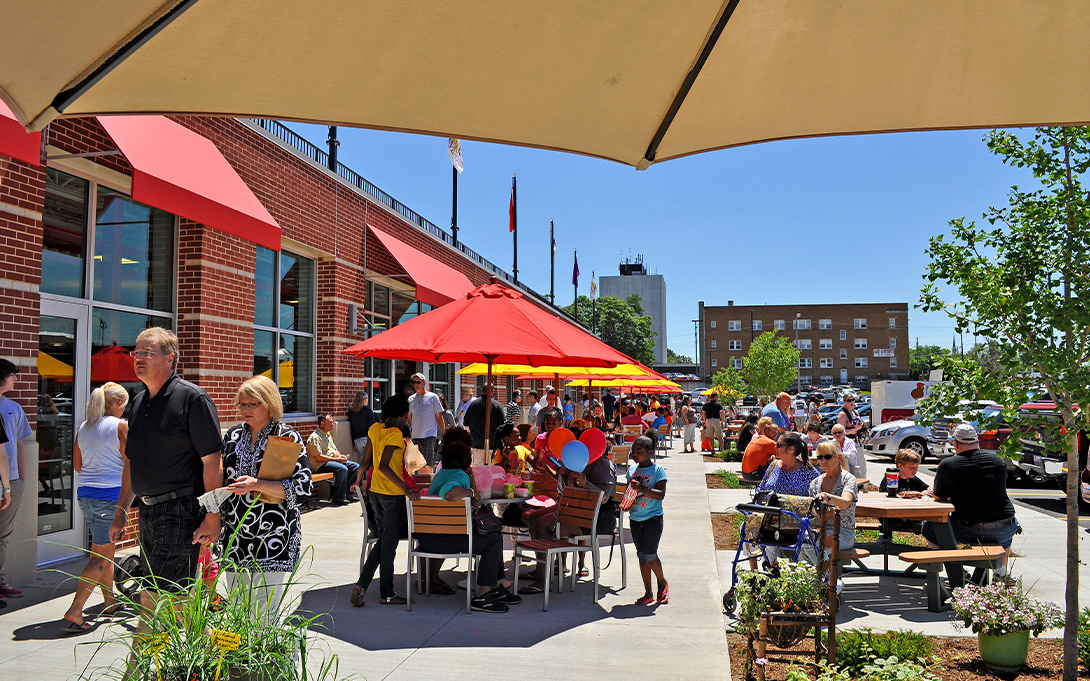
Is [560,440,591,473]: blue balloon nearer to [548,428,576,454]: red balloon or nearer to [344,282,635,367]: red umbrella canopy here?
[344,282,635,367]: red umbrella canopy

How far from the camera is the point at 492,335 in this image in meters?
6.61

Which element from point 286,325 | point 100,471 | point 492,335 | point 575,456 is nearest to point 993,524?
point 575,456

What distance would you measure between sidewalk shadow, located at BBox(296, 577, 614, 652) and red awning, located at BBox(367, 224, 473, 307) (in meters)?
7.40

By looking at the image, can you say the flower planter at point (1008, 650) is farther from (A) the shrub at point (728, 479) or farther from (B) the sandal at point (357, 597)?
(A) the shrub at point (728, 479)

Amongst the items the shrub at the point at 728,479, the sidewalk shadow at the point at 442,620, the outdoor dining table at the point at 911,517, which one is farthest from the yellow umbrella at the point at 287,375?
the outdoor dining table at the point at 911,517

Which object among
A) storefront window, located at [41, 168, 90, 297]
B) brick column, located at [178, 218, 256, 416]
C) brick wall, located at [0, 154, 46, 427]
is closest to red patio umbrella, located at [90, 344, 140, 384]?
storefront window, located at [41, 168, 90, 297]

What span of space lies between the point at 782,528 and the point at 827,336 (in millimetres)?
89733

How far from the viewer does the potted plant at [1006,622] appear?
483cm

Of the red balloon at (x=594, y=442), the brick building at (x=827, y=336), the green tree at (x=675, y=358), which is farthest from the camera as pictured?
the green tree at (x=675, y=358)

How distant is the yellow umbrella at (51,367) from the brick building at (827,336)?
8270 cm

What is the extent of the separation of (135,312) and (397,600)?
470 cm

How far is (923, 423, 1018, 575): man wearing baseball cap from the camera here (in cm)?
684

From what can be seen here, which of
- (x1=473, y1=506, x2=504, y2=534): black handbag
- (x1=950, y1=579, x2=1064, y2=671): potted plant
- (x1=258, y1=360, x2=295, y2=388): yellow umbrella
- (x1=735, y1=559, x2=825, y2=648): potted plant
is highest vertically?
(x1=258, y1=360, x2=295, y2=388): yellow umbrella

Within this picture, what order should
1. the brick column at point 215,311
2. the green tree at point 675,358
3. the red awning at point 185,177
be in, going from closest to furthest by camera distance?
the red awning at point 185,177 → the brick column at point 215,311 → the green tree at point 675,358
